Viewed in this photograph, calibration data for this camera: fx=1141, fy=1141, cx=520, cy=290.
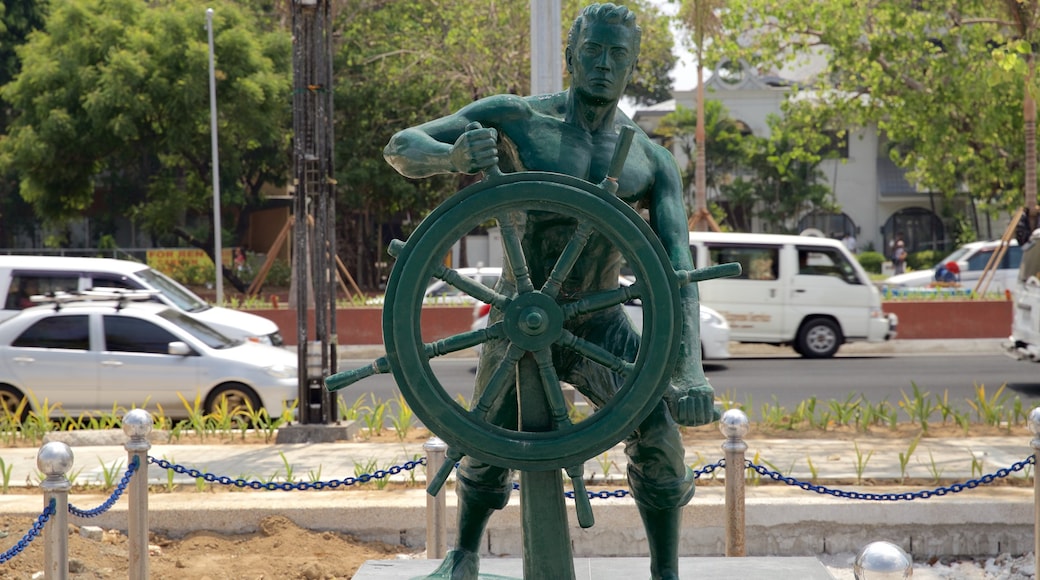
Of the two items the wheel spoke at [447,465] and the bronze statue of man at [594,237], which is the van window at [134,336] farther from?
the wheel spoke at [447,465]

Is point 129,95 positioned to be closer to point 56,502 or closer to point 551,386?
point 56,502

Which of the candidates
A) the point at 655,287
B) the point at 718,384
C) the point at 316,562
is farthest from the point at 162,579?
the point at 718,384

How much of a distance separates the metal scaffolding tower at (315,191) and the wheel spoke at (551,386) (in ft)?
16.9

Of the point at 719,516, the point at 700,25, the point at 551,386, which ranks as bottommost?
the point at 719,516

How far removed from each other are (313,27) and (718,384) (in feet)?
19.7

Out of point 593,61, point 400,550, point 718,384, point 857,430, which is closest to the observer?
point 593,61

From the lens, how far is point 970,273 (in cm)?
2070

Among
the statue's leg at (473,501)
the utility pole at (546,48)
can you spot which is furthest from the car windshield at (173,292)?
the statue's leg at (473,501)

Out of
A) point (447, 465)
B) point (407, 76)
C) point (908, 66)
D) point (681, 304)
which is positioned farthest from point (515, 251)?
point (407, 76)

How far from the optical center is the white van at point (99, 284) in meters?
10.6

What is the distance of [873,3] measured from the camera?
18031mm

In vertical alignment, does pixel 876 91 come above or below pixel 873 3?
below

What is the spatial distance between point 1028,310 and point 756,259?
3.61 meters

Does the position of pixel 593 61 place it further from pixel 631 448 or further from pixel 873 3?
pixel 873 3
